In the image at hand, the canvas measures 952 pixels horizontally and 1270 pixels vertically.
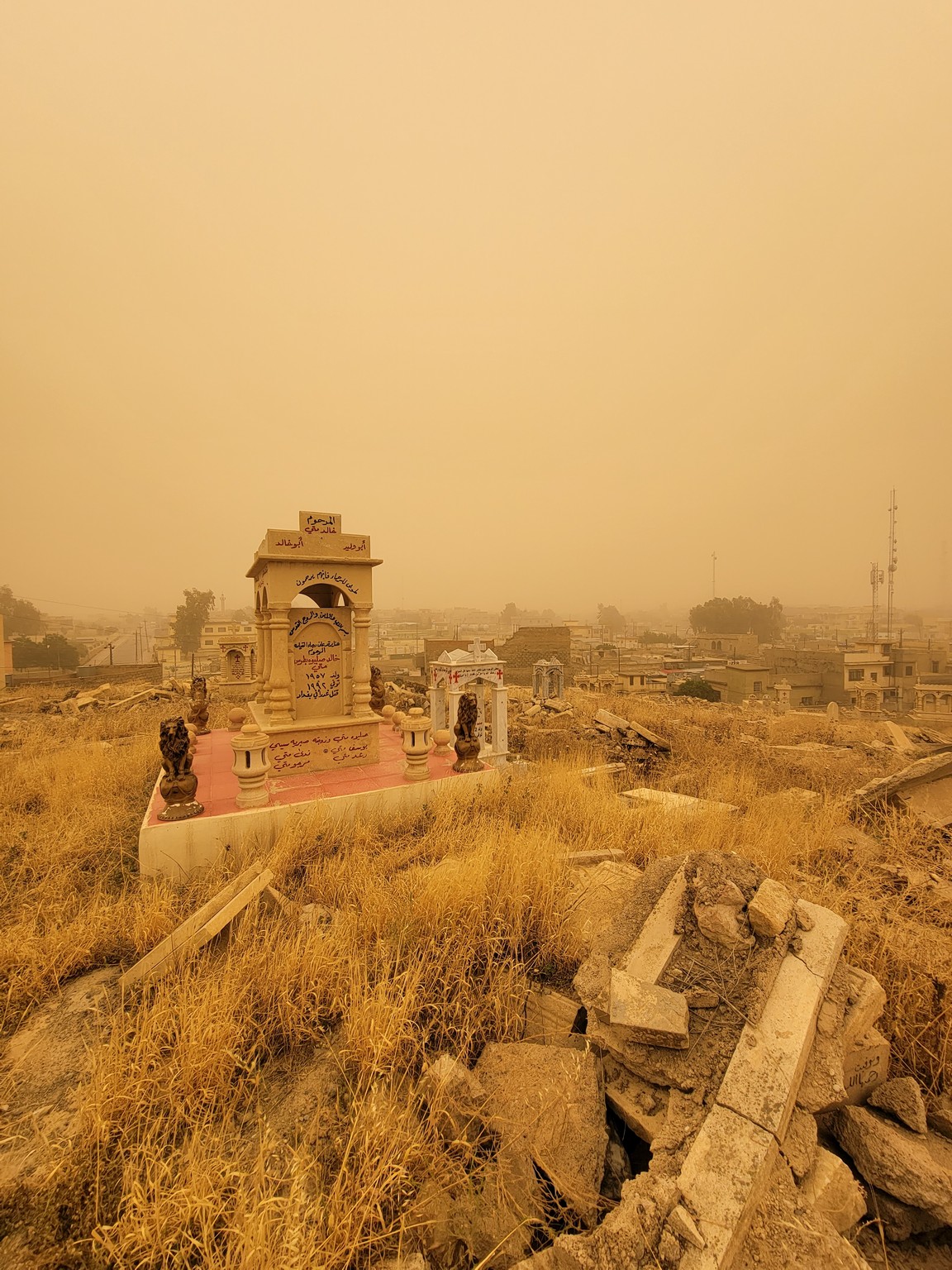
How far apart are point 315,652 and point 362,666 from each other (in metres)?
0.67

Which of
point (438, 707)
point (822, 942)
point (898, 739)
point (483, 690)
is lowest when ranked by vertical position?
point (898, 739)

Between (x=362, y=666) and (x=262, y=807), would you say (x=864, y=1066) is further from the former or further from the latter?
(x=362, y=666)

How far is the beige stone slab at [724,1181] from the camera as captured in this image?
5.21ft

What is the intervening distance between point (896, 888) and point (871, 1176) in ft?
9.63

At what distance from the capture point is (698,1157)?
6.10ft

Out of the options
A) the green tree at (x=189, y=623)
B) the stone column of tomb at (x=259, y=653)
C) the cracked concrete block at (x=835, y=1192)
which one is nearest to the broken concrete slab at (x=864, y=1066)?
the cracked concrete block at (x=835, y=1192)

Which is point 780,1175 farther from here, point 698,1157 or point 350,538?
point 350,538

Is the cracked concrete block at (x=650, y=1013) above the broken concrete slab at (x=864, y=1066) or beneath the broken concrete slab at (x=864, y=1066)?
above

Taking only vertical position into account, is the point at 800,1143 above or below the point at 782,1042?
below

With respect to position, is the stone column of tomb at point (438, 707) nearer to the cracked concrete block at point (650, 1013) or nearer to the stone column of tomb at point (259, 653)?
the stone column of tomb at point (259, 653)

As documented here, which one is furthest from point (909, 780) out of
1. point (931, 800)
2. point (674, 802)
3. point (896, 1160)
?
point (896, 1160)

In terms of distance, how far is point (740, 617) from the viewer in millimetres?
80375

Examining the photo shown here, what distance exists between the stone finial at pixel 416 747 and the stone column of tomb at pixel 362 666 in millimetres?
924

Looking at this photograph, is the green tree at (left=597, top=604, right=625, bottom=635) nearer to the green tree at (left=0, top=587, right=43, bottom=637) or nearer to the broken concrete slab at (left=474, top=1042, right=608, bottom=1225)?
the green tree at (left=0, top=587, right=43, bottom=637)
